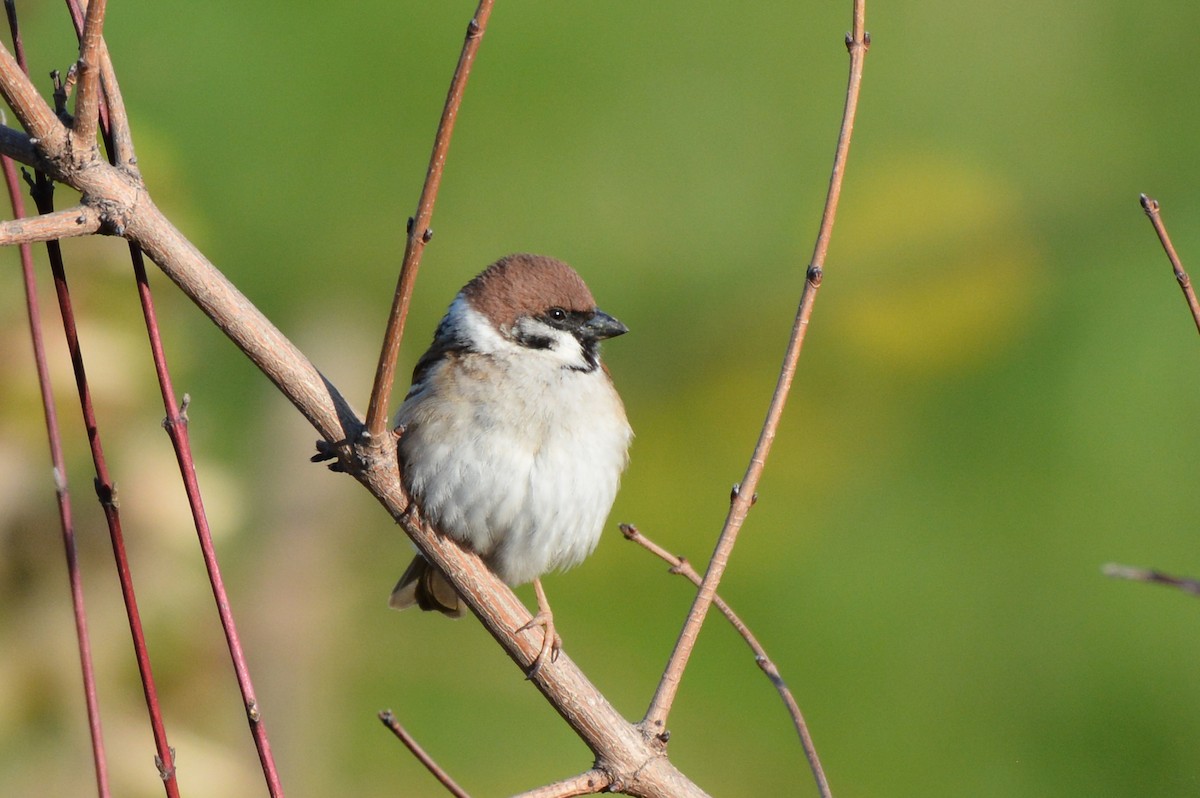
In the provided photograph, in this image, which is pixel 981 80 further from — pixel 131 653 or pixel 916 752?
pixel 131 653

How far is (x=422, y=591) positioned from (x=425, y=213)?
1.26 meters

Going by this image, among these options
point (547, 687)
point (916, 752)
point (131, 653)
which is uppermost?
point (547, 687)

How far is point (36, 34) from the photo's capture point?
17.6ft

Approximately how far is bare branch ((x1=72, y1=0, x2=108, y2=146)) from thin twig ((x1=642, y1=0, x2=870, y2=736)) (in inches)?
30.5

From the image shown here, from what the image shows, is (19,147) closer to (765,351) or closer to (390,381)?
(390,381)

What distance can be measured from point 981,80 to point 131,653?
19.5 feet

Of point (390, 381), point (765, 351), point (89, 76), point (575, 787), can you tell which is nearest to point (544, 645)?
point (575, 787)

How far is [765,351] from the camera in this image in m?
5.56

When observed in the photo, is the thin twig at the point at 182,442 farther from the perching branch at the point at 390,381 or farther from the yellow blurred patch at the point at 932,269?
the yellow blurred patch at the point at 932,269

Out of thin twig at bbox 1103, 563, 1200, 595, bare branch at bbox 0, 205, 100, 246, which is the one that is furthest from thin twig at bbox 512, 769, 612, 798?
bare branch at bbox 0, 205, 100, 246

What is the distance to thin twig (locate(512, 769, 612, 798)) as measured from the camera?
1354 mm

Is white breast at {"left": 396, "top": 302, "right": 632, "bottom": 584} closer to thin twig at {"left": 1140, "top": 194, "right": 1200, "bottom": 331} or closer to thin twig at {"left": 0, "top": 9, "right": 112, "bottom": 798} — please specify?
thin twig at {"left": 0, "top": 9, "right": 112, "bottom": 798}

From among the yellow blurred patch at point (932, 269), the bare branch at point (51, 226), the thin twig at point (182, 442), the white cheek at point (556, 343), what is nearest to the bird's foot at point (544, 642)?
the thin twig at point (182, 442)

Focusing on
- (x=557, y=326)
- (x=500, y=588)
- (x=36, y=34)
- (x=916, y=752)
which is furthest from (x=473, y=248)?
(x=500, y=588)
